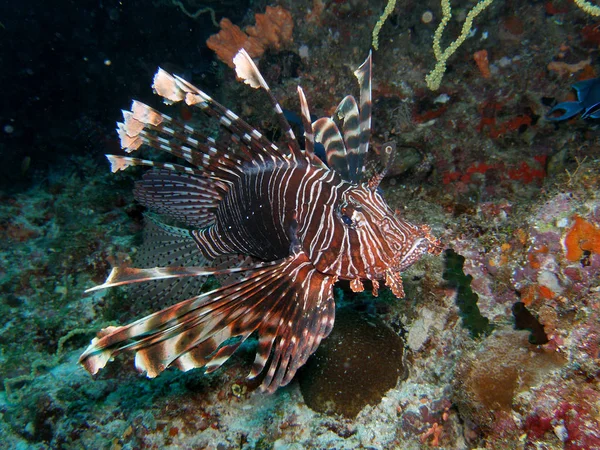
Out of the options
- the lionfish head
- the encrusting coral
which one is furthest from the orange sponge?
the encrusting coral

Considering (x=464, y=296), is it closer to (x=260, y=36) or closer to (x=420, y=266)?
(x=420, y=266)

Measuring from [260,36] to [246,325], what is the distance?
5.85m

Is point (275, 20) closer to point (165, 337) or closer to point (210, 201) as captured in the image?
point (210, 201)

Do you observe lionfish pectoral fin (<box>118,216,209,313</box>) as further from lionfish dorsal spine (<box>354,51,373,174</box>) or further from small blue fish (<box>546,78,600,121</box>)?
small blue fish (<box>546,78,600,121</box>)

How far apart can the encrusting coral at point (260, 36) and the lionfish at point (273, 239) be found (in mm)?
4126

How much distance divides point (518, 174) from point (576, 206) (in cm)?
197

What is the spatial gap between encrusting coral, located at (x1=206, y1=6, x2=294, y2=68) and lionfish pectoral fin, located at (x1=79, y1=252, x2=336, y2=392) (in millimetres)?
5197

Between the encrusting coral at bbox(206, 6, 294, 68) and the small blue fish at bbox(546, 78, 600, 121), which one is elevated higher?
the encrusting coral at bbox(206, 6, 294, 68)

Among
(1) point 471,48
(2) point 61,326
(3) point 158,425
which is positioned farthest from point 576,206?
(2) point 61,326

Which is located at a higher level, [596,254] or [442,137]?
[442,137]

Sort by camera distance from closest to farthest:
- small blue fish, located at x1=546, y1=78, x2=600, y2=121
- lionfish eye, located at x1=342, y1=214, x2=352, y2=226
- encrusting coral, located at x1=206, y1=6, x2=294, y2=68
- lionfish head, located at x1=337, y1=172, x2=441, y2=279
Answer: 1. lionfish head, located at x1=337, y1=172, x2=441, y2=279
2. lionfish eye, located at x1=342, y1=214, x2=352, y2=226
3. small blue fish, located at x1=546, y1=78, x2=600, y2=121
4. encrusting coral, located at x1=206, y1=6, x2=294, y2=68

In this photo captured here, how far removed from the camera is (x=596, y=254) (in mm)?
2840

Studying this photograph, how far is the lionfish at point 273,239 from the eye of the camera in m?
2.05

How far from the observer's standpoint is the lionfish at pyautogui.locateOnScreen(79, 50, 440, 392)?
205 cm
